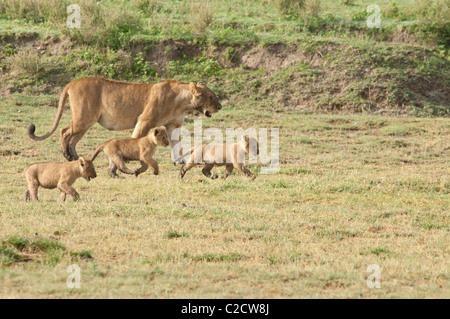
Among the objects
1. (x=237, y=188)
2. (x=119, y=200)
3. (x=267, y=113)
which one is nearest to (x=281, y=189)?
(x=237, y=188)

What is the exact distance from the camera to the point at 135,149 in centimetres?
1057

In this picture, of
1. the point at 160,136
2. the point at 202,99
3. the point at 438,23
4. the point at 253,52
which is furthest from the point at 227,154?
the point at 438,23

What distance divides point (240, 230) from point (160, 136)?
10.8 ft

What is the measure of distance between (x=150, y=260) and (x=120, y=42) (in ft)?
45.4

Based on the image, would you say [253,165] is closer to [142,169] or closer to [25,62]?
[142,169]

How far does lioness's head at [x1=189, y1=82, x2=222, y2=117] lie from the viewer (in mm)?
11383

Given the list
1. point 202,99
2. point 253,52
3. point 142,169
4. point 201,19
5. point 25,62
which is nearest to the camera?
point 142,169

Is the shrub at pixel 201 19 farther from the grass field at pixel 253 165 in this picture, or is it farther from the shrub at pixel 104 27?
the shrub at pixel 104 27

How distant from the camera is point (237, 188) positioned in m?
9.93

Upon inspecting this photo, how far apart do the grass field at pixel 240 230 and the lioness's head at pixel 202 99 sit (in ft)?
3.82

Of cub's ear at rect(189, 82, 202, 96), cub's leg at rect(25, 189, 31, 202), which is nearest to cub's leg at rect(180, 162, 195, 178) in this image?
cub's ear at rect(189, 82, 202, 96)

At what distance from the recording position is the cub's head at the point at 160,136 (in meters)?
10.5

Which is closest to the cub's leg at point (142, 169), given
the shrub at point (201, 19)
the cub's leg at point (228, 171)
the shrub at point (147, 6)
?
the cub's leg at point (228, 171)
